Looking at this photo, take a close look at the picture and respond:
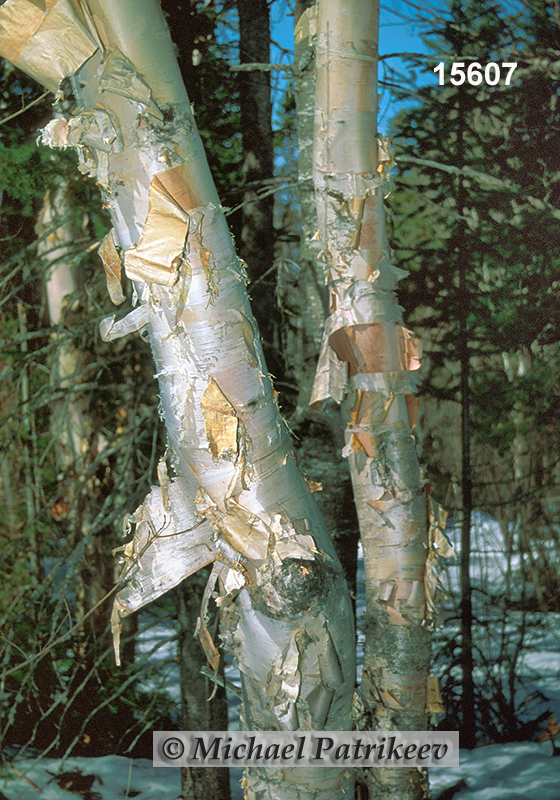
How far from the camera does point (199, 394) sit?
92cm

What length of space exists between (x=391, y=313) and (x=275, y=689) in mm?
854

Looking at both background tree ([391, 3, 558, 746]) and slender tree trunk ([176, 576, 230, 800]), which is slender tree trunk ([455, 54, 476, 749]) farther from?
slender tree trunk ([176, 576, 230, 800])

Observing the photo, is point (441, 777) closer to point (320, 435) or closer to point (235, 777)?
point (235, 777)

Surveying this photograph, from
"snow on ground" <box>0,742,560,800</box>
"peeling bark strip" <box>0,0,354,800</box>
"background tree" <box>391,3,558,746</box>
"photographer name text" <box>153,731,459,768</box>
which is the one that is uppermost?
"background tree" <box>391,3,558,746</box>

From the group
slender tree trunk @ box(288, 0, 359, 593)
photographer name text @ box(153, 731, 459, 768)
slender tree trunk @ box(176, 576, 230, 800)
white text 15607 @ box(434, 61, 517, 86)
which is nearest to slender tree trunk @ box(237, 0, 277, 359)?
slender tree trunk @ box(288, 0, 359, 593)

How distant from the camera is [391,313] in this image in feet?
4.54

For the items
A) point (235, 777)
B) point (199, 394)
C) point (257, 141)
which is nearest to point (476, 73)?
point (257, 141)

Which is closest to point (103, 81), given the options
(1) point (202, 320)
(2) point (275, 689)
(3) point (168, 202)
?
(3) point (168, 202)

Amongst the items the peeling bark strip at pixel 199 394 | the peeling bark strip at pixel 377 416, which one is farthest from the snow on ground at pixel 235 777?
the peeling bark strip at pixel 199 394

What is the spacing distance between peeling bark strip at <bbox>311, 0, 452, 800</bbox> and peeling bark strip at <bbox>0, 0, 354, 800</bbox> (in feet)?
1.39

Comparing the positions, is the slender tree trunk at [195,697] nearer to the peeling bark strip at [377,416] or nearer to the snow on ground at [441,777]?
the snow on ground at [441,777]

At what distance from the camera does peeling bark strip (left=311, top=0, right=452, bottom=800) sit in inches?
51.2

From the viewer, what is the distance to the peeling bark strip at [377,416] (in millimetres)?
1300

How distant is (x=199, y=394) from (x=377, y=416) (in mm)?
607
